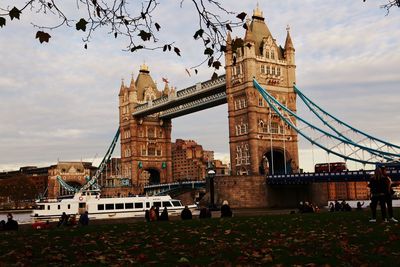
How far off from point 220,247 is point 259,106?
58847 mm

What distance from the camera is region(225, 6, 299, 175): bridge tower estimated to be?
2645 inches

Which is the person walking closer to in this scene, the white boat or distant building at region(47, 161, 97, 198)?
the white boat

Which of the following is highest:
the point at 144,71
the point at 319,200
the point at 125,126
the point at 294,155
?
the point at 144,71

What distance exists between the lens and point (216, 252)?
9.66 m

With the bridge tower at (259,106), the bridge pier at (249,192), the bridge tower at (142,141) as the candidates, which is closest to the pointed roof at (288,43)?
the bridge tower at (259,106)

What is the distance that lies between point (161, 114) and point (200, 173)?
101796mm

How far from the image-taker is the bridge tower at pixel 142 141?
314 ft

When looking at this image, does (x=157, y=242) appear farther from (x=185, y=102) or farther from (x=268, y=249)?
(x=185, y=102)

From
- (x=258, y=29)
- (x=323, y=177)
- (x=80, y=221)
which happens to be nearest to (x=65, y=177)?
(x=258, y=29)

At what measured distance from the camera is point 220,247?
10195 millimetres

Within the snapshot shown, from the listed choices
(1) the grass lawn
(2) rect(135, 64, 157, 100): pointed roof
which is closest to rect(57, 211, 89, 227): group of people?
(1) the grass lawn

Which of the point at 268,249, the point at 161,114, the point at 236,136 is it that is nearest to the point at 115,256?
the point at 268,249

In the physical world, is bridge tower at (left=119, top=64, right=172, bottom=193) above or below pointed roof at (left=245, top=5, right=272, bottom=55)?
below

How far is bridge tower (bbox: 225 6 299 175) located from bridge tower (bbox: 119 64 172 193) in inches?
1151
